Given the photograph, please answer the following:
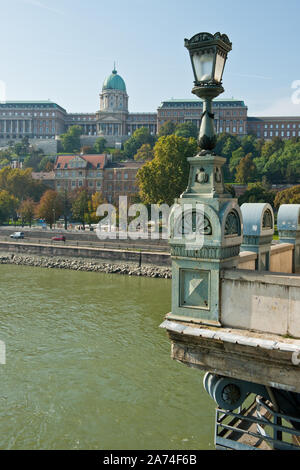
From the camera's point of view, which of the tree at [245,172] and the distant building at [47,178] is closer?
the tree at [245,172]

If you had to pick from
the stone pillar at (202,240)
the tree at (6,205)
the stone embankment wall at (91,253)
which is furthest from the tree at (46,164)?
the stone pillar at (202,240)

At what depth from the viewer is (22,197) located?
7038 cm

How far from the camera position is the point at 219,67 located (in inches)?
198

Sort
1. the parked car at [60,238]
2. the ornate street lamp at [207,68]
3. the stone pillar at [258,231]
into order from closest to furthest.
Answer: the ornate street lamp at [207,68], the stone pillar at [258,231], the parked car at [60,238]

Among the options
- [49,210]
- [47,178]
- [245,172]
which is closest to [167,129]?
[245,172]

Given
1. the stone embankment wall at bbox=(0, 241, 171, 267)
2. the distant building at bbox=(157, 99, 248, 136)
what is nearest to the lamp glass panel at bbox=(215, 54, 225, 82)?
the stone embankment wall at bbox=(0, 241, 171, 267)

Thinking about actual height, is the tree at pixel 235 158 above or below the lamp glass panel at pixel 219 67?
above

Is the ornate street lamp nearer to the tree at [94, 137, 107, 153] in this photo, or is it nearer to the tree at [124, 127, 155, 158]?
the tree at [124, 127, 155, 158]

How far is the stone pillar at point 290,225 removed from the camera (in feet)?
25.2

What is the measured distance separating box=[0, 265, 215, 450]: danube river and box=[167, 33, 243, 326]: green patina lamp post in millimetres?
5385

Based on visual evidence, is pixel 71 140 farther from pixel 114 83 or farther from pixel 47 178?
pixel 47 178

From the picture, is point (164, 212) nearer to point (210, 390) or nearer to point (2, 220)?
point (2, 220)

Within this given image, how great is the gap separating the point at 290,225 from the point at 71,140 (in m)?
115

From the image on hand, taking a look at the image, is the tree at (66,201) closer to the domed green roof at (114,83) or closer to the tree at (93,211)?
the tree at (93,211)
